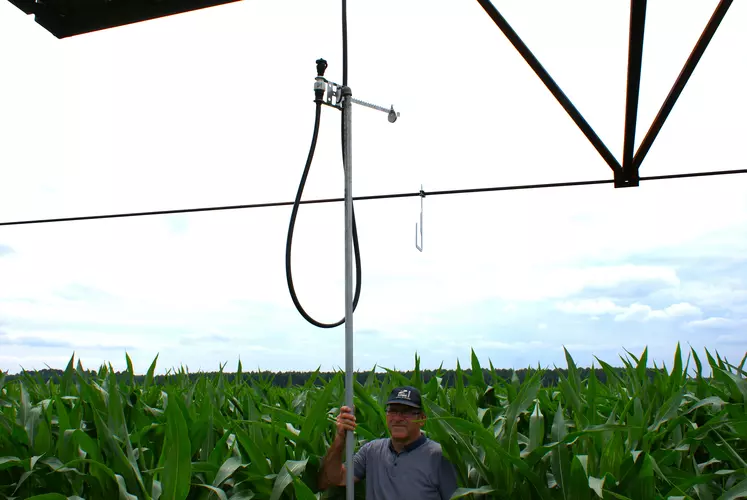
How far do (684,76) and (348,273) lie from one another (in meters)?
1.64

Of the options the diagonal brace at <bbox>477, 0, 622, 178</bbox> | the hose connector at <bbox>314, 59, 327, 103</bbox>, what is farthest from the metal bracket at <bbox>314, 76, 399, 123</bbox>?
the diagonal brace at <bbox>477, 0, 622, 178</bbox>

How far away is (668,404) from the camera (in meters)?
2.41

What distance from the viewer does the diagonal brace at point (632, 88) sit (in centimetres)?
244

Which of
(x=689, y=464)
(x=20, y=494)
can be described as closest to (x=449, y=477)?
(x=689, y=464)

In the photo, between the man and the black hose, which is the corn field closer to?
the man

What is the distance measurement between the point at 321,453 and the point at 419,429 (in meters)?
0.39

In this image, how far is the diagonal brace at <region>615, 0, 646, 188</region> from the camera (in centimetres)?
244

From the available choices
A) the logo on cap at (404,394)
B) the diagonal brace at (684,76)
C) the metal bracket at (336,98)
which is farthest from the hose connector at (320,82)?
the diagonal brace at (684,76)

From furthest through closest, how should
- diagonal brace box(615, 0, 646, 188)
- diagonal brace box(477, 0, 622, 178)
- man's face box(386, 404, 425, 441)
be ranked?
diagonal brace box(477, 0, 622, 178) < diagonal brace box(615, 0, 646, 188) < man's face box(386, 404, 425, 441)

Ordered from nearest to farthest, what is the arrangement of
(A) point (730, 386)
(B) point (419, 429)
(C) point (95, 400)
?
(B) point (419, 429) < (C) point (95, 400) < (A) point (730, 386)

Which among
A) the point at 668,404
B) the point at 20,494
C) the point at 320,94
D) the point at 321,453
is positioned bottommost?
the point at 20,494

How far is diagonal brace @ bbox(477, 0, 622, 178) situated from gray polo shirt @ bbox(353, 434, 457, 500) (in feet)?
4.95

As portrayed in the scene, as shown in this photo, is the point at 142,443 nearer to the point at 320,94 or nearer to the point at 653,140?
the point at 320,94

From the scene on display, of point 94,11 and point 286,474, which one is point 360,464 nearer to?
point 286,474
